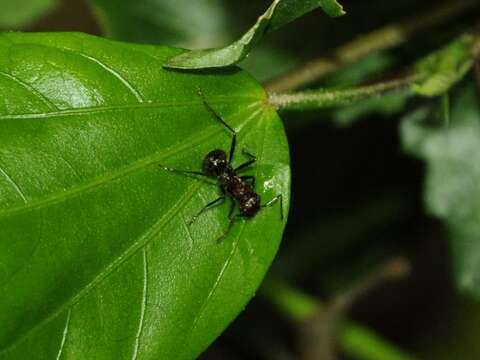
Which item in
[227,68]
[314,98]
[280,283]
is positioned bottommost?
[280,283]

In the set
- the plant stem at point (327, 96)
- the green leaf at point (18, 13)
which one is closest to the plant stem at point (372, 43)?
the plant stem at point (327, 96)

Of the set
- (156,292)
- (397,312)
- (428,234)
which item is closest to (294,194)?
(428,234)

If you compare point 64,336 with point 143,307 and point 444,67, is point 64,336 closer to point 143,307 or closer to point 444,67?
point 143,307

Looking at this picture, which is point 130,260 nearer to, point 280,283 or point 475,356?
point 280,283

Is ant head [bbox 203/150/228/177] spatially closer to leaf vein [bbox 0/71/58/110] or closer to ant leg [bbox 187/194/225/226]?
ant leg [bbox 187/194/225/226]

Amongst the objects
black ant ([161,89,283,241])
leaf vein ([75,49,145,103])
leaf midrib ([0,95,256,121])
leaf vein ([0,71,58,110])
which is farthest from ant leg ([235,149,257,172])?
leaf vein ([0,71,58,110])

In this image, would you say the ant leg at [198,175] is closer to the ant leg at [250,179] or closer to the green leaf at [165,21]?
the ant leg at [250,179]
